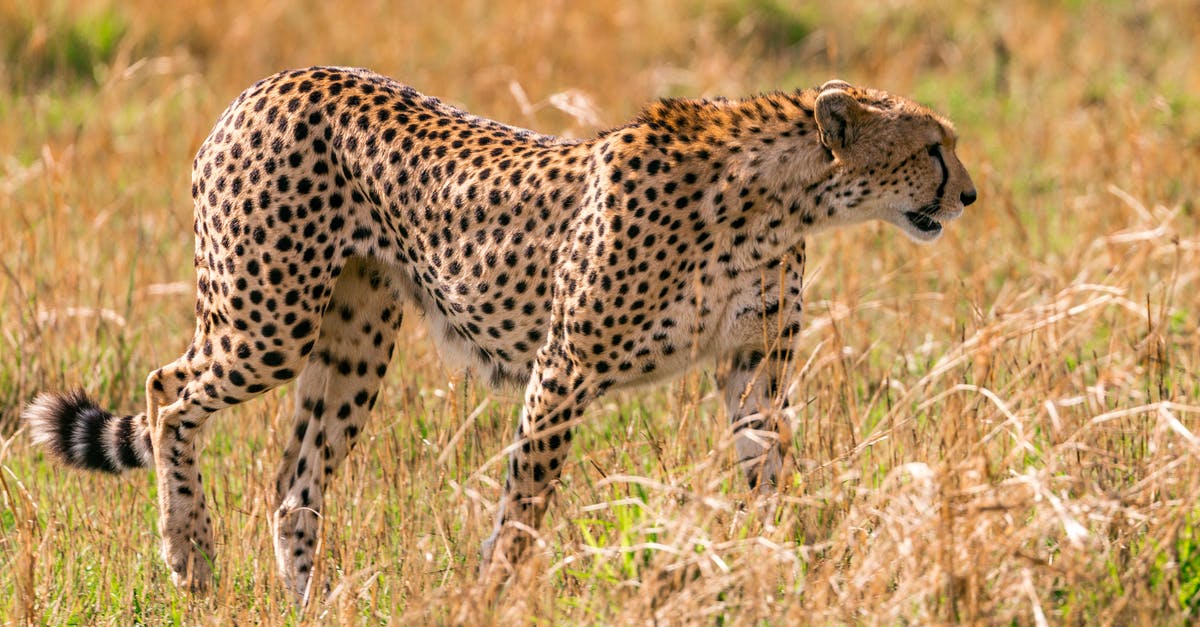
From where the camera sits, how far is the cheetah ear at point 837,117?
3859mm

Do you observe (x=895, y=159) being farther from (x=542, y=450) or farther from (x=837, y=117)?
(x=542, y=450)

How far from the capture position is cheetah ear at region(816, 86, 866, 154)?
12.7ft

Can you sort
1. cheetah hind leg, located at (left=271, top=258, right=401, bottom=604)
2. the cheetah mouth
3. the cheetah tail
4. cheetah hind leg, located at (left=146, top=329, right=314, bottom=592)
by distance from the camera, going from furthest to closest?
cheetah hind leg, located at (left=271, top=258, right=401, bottom=604) → the cheetah tail → cheetah hind leg, located at (left=146, top=329, right=314, bottom=592) → the cheetah mouth

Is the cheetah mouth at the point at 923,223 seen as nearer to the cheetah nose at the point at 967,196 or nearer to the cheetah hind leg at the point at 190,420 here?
the cheetah nose at the point at 967,196

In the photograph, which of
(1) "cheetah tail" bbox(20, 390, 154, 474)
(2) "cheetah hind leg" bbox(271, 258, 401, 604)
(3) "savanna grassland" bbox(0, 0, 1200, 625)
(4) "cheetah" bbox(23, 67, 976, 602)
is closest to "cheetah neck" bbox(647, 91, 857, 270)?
(4) "cheetah" bbox(23, 67, 976, 602)

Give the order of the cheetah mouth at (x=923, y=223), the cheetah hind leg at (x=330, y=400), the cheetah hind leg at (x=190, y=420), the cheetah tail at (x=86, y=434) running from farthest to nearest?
the cheetah hind leg at (x=330, y=400), the cheetah tail at (x=86, y=434), the cheetah hind leg at (x=190, y=420), the cheetah mouth at (x=923, y=223)

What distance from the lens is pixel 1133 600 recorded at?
3240 millimetres

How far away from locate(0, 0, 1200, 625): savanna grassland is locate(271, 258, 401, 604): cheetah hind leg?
0.31 feet

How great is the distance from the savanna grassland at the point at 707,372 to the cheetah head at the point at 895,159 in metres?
0.32

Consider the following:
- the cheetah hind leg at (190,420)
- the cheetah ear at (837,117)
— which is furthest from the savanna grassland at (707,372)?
the cheetah ear at (837,117)

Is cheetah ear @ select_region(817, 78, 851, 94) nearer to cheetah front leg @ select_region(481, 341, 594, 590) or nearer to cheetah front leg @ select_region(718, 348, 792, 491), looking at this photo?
cheetah front leg @ select_region(718, 348, 792, 491)

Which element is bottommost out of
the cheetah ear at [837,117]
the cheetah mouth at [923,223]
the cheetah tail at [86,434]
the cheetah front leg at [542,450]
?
the cheetah tail at [86,434]

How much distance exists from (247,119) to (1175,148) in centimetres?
426

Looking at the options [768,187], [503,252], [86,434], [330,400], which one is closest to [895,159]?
[768,187]
